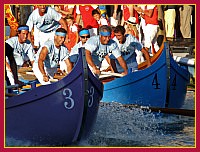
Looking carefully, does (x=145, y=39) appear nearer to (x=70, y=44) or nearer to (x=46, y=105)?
(x=70, y=44)

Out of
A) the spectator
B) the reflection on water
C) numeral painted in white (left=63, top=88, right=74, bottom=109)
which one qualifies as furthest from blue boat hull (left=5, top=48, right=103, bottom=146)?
the spectator

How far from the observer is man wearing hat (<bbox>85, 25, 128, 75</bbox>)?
11.5m

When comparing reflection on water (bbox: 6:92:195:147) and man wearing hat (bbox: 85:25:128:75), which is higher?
man wearing hat (bbox: 85:25:128:75)

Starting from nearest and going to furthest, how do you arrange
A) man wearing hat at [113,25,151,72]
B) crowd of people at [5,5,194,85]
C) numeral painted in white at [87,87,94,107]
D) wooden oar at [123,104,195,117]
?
1. numeral painted in white at [87,87,94,107]
2. wooden oar at [123,104,195,117]
3. crowd of people at [5,5,194,85]
4. man wearing hat at [113,25,151,72]

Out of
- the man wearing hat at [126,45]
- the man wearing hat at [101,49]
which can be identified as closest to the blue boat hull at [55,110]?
the man wearing hat at [101,49]

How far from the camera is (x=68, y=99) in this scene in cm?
882

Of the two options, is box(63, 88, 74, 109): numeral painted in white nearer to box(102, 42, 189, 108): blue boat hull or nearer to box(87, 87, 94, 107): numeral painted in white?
box(87, 87, 94, 107): numeral painted in white

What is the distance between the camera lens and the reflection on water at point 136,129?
32.3ft

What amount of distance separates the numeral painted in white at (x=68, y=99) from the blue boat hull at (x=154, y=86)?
279cm

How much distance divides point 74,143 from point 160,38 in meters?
6.65

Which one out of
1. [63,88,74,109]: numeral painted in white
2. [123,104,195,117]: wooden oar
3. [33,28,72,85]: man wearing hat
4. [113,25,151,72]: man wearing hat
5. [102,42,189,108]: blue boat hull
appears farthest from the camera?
[113,25,151,72]: man wearing hat

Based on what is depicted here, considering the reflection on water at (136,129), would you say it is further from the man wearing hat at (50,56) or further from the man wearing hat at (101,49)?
the man wearing hat at (50,56)

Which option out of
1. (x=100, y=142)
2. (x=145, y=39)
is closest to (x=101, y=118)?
(x=100, y=142)

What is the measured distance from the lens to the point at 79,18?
51.7 feet
